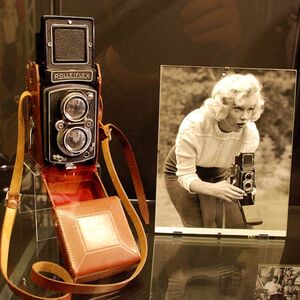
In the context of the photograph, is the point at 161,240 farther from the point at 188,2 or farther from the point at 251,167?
the point at 188,2

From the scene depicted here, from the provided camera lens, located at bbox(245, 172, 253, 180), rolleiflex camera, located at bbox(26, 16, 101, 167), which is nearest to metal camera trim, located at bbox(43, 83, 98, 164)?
rolleiflex camera, located at bbox(26, 16, 101, 167)

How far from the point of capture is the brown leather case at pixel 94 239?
2.20 ft

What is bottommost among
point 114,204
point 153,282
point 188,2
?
point 153,282

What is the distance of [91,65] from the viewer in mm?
733

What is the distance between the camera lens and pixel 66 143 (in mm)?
718

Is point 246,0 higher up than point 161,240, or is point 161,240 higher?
point 246,0

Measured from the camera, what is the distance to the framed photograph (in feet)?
2.71

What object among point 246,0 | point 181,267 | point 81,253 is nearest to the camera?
point 81,253

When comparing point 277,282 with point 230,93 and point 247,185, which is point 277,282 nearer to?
point 247,185

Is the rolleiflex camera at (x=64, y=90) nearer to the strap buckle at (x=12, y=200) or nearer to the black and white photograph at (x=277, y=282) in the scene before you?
the strap buckle at (x=12, y=200)

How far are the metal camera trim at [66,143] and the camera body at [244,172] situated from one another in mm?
247

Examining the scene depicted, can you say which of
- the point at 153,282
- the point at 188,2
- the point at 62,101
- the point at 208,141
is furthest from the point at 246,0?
the point at 153,282

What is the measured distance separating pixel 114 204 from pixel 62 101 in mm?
158

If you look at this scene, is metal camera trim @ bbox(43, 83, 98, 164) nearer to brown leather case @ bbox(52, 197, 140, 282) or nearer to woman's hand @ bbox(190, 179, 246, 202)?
brown leather case @ bbox(52, 197, 140, 282)
